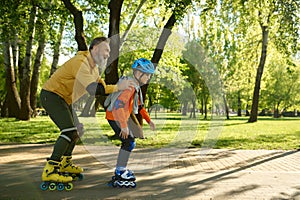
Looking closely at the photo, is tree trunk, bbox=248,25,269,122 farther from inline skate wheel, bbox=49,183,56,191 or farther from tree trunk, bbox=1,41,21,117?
inline skate wheel, bbox=49,183,56,191

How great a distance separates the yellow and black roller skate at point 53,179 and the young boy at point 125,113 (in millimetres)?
616

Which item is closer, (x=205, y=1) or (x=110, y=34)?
(x=110, y=34)

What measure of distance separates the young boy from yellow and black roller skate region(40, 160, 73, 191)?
616mm

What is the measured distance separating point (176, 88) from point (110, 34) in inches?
107

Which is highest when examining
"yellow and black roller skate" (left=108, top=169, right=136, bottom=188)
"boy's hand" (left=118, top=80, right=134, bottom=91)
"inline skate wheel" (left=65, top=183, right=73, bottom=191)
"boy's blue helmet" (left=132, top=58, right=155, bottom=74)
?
"boy's blue helmet" (left=132, top=58, right=155, bottom=74)

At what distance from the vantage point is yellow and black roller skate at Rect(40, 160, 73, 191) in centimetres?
464

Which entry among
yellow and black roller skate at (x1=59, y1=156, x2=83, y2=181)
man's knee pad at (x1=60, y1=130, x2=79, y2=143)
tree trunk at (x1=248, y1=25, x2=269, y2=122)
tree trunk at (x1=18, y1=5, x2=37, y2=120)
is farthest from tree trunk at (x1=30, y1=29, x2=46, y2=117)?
man's knee pad at (x1=60, y1=130, x2=79, y2=143)

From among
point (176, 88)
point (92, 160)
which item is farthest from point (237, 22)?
point (92, 160)

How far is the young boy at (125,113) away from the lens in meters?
4.72

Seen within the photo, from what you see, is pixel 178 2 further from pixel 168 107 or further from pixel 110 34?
pixel 168 107

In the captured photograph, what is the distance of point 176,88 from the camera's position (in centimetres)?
1202

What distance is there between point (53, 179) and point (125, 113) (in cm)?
122

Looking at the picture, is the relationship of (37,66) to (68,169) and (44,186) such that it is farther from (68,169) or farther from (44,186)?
(44,186)

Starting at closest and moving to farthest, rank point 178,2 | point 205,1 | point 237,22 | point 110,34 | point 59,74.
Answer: point 59,74, point 178,2, point 110,34, point 205,1, point 237,22
